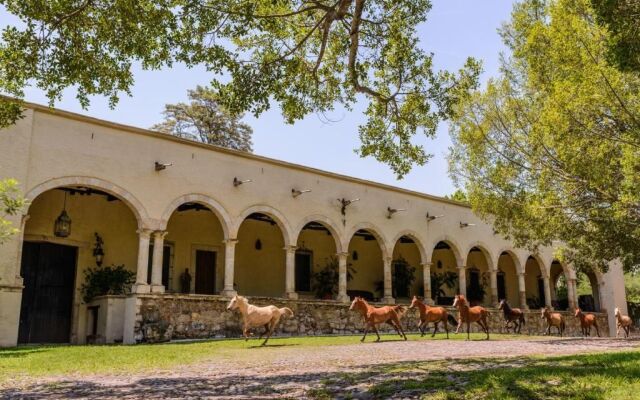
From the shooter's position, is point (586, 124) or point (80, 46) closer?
point (80, 46)

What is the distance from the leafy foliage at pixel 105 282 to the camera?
15.4 meters

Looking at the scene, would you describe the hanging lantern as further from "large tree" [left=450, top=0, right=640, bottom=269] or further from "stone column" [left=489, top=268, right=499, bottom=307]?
"stone column" [left=489, top=268, right=499, bottom=307]

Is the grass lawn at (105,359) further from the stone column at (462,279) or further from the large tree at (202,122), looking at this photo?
the large tree at (202,122)

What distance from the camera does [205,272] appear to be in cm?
1872

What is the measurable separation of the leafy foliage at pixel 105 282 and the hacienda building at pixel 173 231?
19cm

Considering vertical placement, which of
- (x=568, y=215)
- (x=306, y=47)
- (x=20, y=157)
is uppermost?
(x=306, y=47)

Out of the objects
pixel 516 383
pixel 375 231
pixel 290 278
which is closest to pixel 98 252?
pixel 290 278

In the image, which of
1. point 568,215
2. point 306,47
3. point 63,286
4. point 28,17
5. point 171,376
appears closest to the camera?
point 171,376

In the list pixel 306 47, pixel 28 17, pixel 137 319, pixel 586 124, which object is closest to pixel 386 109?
pixel 306 47

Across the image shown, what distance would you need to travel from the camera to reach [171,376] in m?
6.98

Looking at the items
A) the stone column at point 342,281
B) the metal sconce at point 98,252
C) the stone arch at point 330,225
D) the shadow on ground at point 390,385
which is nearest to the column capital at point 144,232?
the metal sconce at point 98,252

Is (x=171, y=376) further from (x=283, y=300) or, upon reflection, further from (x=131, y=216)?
(x=131, y=216)

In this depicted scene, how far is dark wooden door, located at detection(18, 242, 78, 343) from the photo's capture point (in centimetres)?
1490

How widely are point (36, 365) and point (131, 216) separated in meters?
9.27
